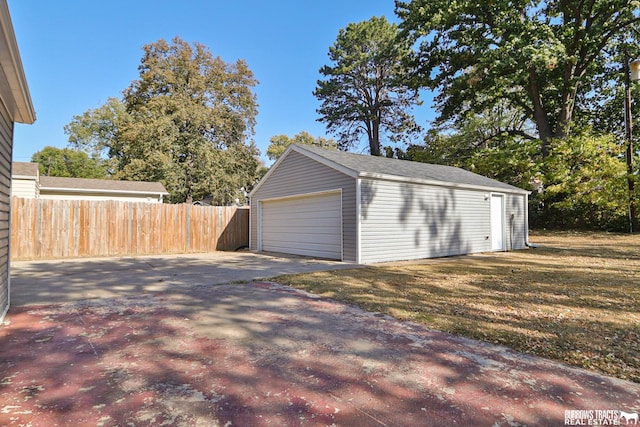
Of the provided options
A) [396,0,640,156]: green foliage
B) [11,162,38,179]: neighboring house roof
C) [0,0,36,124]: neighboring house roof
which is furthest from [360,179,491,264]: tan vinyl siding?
[11,162,38,179]: neighboring house roof

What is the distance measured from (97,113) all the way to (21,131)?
37.3 meters

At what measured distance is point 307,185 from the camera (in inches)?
427

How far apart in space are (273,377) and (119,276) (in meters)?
6.01

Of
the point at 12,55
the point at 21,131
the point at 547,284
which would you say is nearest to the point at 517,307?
the point at 547,284

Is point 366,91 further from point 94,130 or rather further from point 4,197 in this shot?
point 94,130

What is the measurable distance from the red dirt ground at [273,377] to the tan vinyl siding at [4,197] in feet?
1.47

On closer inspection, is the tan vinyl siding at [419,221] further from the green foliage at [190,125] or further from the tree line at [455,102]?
the green foliage at [190,125]

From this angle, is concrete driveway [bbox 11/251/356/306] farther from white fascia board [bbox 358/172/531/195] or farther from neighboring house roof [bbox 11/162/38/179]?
neighboring house roof [bbox 11/162/38/179]

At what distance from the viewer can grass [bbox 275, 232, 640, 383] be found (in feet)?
10.5

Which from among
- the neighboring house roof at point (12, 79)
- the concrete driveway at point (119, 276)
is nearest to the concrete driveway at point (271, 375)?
the concrete driveway at point (119, 276)

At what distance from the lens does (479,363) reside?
9.23ft

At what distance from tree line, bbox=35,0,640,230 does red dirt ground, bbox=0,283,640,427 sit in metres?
16.3

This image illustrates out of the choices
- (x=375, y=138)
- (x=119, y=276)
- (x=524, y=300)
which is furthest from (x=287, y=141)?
(x=524, y=300)

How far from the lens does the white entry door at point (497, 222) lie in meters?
12.5
